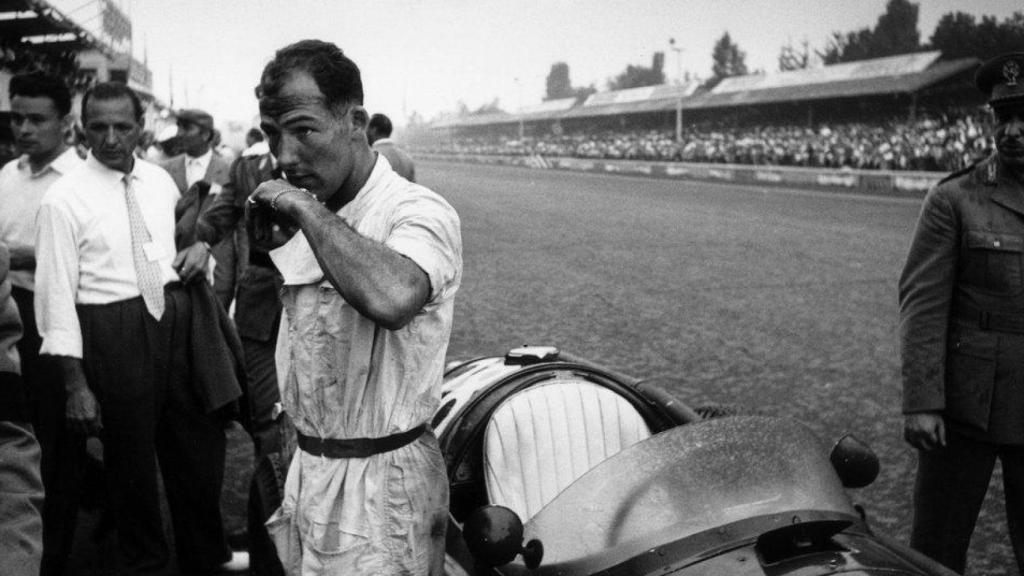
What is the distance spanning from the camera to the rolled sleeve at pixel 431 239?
1748mm

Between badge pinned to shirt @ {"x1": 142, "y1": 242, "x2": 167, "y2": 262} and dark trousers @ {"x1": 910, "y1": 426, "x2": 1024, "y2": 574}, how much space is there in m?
2.84

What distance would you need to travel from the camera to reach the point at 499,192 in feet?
89.7

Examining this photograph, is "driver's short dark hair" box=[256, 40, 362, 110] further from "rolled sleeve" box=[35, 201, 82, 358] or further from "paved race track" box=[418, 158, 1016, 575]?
"paved race track" box=[418, 158, 1016, 575]

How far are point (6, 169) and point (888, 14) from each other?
98.8 meters

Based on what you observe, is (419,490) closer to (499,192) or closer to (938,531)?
(938,531)

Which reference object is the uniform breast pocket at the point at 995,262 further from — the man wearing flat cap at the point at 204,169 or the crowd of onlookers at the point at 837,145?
the crowd of onlookers at the point at 837,145

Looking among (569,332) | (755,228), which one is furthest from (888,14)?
(569,332)

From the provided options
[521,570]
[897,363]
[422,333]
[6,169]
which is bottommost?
[897,363]

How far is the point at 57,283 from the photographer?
3.15 metres

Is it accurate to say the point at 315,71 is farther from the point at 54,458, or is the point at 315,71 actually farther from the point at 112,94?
the point at 54,458

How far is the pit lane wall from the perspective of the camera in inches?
890

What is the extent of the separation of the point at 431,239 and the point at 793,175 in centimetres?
2686

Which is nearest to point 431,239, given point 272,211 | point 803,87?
point 272,211

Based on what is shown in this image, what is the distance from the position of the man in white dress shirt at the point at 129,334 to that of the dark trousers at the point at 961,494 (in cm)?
272
